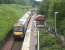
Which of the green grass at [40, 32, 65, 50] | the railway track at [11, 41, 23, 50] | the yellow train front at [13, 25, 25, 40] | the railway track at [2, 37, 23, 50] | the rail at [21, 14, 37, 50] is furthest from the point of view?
the yellow train front at [13, 25, 25, 40]

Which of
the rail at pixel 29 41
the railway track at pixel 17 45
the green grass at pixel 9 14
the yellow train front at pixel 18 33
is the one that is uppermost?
the green grass at pixel 9 14

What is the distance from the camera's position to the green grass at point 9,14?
17772mm

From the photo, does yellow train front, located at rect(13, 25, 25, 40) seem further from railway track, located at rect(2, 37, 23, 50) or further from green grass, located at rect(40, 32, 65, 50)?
green grass, located at rect(40, 32, 65, 50)

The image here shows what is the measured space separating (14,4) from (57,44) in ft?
43.9

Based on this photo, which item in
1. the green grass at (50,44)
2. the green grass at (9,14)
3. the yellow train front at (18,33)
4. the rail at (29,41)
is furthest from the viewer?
the green grass at (9,14)

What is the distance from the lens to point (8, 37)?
17.0m

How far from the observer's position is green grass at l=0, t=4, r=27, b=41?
17772 millimetres

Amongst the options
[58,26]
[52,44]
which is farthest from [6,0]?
[52,44]

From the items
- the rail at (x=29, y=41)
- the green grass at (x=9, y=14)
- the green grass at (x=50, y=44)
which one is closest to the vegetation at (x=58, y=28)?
the green grass at (x=50, y=44)

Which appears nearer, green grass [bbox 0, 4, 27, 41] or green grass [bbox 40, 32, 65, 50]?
green grass [bbox 40, 32, 65, 50]

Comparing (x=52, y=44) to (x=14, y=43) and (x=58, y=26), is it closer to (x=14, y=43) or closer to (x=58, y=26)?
(x=58, y=26)

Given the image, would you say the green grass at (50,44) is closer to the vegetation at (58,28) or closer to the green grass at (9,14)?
the vegetation at (58,28)

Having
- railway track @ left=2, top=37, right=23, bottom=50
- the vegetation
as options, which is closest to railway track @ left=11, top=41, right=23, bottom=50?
railway track @ left=2, top=37, right=23, bottom=50

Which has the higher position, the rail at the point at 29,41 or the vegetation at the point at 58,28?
the vegetation at the point at 58,28
